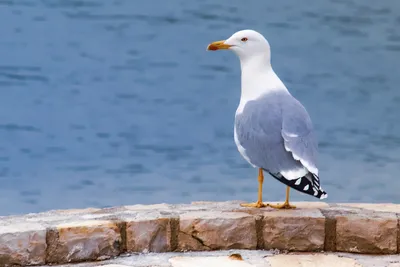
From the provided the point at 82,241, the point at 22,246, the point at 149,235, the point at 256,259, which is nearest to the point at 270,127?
the point at 256,259

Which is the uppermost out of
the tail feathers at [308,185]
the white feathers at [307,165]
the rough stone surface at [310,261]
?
the white feathers at [307,165]

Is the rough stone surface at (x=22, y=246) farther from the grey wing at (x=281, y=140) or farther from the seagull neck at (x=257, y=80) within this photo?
the seagull neck at (x=257, y=80)

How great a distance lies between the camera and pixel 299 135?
2.74m

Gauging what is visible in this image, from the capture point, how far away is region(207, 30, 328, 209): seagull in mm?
2668

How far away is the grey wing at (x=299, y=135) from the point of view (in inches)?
105

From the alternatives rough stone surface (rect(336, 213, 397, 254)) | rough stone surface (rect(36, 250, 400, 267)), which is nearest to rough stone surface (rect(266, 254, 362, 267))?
rough stone surface (rect(36, 250, 400, 267))

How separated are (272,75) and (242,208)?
0.52 m

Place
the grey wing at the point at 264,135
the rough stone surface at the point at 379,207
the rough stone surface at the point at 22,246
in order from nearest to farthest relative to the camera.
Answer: the rough stone surface at the point at 22,246 < the grey wing at the point at 264,135 < the rough stone surface at the point at 379,207

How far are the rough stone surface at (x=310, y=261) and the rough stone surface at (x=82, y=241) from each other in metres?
0.54

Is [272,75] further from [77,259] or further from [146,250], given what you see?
[77,259]

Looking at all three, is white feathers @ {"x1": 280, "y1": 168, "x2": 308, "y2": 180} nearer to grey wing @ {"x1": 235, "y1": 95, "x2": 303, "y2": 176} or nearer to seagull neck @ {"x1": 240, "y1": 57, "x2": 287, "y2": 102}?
grey wing @ {"x1": 235, "y1": 95, "x2": 303, "y2": 176}

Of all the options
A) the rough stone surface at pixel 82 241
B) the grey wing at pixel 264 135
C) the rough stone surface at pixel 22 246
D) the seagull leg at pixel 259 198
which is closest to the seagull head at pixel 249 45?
the grey wing at pixel 264 135

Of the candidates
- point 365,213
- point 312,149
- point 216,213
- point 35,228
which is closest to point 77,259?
point 35,228

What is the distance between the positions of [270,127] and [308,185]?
10.6 inches
